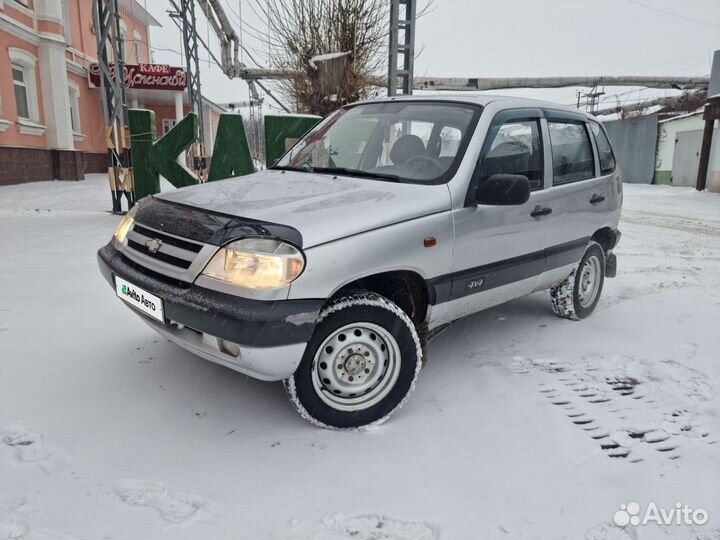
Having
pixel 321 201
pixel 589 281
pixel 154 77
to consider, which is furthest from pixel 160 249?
pixel 154 77

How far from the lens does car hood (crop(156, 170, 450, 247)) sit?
2.38 m

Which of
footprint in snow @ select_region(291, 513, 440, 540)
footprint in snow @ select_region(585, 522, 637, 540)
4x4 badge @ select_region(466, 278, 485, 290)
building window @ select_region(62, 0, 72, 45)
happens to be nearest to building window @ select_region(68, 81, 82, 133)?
building window @ select_region(62, 0, 72, 45)

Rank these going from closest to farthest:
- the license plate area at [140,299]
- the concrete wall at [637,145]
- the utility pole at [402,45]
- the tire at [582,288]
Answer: the license plate area at [140,299] < the tire at [582,288] < the utility pole at [402,45] < the concrete wall at [637,145]

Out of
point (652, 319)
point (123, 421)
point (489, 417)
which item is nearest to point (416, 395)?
point (489, 417)

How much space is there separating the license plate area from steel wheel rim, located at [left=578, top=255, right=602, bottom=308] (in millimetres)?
3340

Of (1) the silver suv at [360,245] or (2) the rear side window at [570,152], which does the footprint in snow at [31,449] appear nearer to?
(1) the silver suv at [360,245]

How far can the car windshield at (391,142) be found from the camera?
306cm

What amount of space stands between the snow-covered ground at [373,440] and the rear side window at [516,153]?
1260mm

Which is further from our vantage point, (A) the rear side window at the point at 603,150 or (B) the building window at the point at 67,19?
(B) the building window at the point at 67,19

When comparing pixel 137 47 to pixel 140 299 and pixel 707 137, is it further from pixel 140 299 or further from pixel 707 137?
Result: pixel 140 299

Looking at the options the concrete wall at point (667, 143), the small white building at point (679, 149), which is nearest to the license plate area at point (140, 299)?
the small white building at point (679, 149)

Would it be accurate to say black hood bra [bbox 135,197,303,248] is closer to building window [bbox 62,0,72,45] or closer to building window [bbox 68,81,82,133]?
building window [bbox 68,81,82,133]

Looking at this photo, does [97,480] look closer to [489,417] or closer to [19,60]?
[489,417]

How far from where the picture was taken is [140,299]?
264cm
